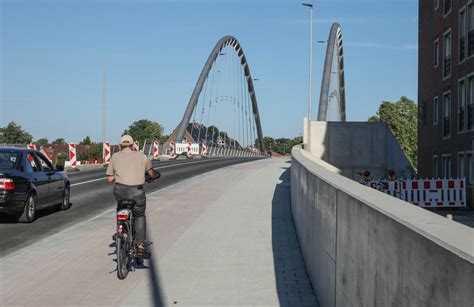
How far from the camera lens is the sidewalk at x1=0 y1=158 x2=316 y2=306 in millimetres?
6457

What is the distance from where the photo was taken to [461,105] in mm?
29266

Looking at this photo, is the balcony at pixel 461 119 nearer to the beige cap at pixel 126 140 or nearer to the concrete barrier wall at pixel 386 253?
the beige cap at pixel 126 140

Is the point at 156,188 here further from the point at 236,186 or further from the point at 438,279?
the point at 438,279

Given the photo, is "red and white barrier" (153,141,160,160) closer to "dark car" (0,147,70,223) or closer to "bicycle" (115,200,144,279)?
"dark car" (0,147,70,223)

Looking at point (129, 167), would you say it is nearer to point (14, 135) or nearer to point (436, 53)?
point (436, 53)

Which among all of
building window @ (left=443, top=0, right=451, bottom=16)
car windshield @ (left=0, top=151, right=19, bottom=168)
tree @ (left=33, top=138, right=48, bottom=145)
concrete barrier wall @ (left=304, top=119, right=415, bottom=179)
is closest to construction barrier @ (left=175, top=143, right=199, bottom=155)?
concrete barrier wall @ (left=304, top=119, right=415, bottom=179)

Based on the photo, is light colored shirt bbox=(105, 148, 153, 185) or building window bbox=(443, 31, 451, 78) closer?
light colored shirt bbox=(105, 148, 153, 185)

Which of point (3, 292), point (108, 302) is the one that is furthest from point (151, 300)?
point (3, 292)

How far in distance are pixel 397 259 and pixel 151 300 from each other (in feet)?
12.3

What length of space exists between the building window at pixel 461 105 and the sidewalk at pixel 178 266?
1778 centimetres

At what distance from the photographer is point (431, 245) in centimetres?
257

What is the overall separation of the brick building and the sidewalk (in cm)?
Result: 1449

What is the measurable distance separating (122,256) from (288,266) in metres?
2.19

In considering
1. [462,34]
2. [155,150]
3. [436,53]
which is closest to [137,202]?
[462,34]
